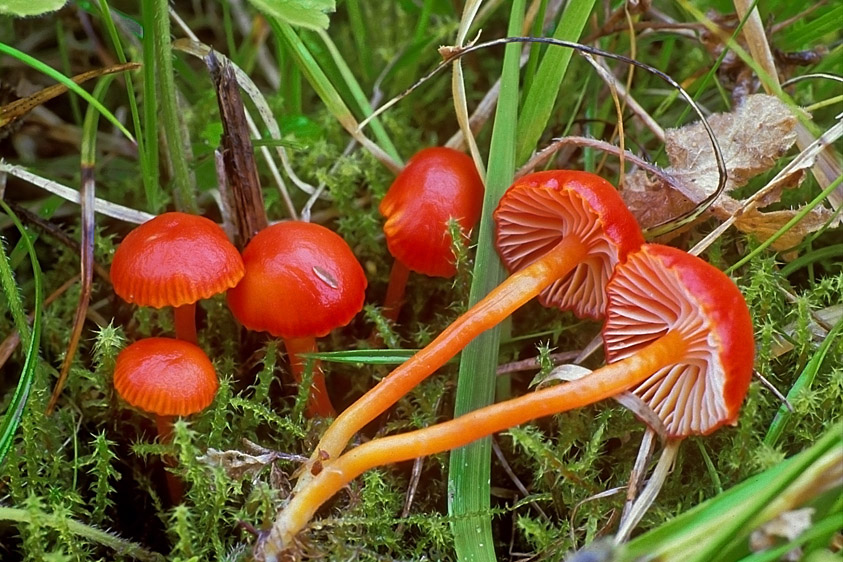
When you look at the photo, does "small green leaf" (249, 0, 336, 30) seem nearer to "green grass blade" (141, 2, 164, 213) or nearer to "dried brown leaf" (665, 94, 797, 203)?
"green grass blade" (141, 2, 164, 213)

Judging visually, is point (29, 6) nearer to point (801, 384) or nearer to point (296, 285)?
point (296, 285)

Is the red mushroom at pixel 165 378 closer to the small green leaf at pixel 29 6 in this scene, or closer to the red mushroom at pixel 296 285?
the red mushroom at pixel 296 285

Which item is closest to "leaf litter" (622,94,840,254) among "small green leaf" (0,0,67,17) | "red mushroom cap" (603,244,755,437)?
"red mushroom cap" (603,244,755,437)

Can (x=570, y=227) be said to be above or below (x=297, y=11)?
below

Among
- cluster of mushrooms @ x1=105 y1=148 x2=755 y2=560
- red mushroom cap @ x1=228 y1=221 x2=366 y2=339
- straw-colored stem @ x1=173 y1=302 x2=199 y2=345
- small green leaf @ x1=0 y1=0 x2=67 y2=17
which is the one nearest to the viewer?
small green leaf @ x1=0 y1=0 x2=67 y2=17

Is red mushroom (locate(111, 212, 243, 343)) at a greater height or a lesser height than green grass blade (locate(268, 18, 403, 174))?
lesser

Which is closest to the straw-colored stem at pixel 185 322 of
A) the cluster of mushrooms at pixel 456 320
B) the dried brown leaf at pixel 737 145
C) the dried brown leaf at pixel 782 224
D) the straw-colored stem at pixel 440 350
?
the cluster of mushrooms at pixel 456 320

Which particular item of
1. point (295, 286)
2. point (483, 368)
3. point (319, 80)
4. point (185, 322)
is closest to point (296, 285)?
point (295, 286)
